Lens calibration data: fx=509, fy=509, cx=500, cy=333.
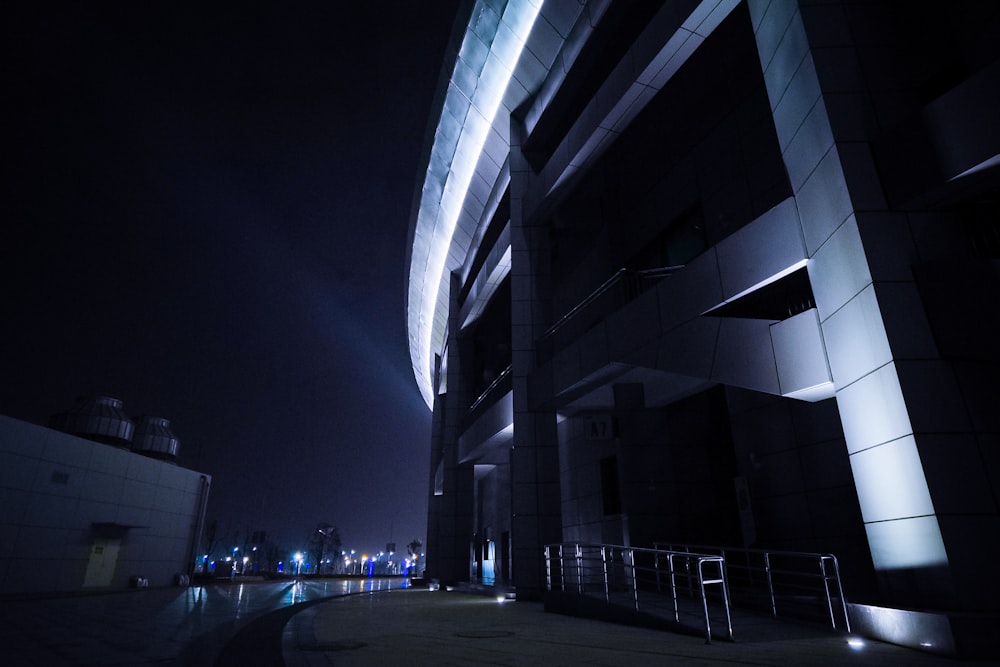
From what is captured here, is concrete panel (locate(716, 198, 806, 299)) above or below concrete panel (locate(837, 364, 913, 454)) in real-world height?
above

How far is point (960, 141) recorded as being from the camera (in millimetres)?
6332

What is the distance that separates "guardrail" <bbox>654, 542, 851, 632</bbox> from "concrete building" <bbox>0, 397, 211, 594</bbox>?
24.9 metres

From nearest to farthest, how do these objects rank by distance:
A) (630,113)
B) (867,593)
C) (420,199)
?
(867,593) → (630,113) → (420,199)

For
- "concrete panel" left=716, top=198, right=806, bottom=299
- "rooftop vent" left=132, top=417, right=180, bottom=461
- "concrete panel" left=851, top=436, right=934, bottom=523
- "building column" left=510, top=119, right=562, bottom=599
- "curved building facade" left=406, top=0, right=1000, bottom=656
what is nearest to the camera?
"concrete panel" left=851, top=436, right=934, bottom=523

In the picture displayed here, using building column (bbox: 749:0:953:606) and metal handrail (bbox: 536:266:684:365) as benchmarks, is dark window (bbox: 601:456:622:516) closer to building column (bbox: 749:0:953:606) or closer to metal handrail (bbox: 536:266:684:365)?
metal handrail (bbox: 536:266:684:365)

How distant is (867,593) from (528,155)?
14.7 m

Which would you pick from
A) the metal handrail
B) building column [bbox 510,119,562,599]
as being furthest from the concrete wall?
the metal handrail

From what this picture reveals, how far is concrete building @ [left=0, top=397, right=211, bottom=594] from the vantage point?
67.6 ft

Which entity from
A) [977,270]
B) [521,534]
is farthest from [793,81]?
[521,534]

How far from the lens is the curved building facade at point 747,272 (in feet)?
20.7

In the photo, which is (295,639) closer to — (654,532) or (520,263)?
(654,532)

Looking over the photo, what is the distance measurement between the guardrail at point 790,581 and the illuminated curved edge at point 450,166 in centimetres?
1578

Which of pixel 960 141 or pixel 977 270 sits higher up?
pixel 960 141

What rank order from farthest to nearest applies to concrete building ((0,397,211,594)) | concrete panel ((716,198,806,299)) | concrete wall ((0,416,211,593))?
concrete building ((0,397,211,594)), concrete wall ((0,416,211,593)), concrete panel ((716,198,806,299))
